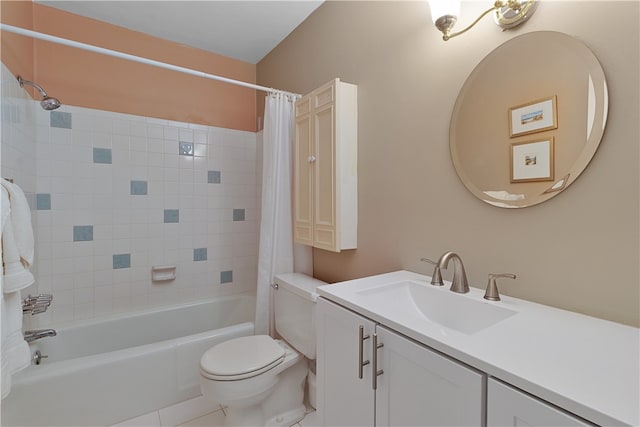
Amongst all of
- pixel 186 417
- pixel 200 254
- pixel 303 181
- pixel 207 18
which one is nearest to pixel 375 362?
pixel 303 181

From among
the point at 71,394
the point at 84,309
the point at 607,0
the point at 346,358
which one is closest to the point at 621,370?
the point at 346,358

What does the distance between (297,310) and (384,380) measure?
0.86 metres

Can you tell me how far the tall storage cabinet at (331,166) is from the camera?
1.58m

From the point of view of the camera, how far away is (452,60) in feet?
3.91

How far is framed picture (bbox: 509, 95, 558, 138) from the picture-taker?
92 cm

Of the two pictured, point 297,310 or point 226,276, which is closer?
point 297,310

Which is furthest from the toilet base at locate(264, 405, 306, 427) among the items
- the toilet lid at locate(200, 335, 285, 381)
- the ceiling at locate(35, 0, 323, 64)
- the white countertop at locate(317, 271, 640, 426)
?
the ceiling at locate(35, 0, 323, 64)

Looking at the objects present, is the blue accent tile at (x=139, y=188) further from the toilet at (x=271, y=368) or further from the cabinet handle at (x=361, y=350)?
the cabinet handle at (x=361, y=350)

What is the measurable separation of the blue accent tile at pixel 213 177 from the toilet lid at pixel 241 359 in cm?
139

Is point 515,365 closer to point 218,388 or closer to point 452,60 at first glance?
point 452,60

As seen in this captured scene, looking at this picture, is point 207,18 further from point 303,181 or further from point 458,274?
point 458,274

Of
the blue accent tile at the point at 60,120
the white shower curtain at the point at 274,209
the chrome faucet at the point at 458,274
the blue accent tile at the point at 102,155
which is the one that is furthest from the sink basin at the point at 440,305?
the blue accent tile at the point at 60,120

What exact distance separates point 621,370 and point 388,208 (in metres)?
0.99

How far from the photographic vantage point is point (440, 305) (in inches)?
42.4
